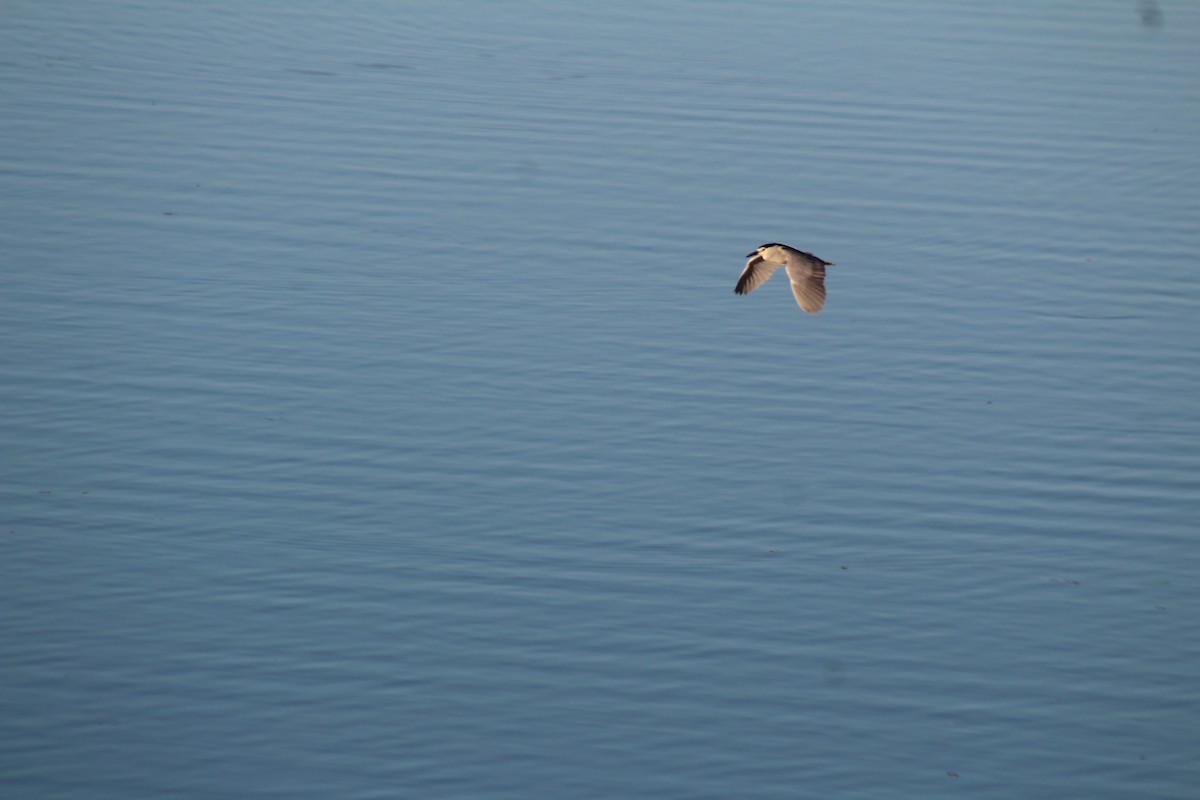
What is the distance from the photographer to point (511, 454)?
14508mm

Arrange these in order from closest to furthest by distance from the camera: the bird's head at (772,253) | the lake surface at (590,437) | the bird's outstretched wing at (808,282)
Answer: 1. the lake surface at (590,437)
2. the bird's head at (772,253)
3. the bird's outstretched wing at (808,282)

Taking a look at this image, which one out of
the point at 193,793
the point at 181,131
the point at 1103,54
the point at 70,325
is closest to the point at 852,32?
the point at 1103,54

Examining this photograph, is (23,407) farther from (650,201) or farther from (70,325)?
(650,201)

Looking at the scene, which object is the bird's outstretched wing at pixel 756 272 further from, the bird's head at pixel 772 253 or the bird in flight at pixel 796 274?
the bird's head at pixel 772 253

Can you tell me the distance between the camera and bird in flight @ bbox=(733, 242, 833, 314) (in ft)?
45.6

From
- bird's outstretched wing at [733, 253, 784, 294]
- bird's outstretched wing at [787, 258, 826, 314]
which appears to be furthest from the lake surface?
bird's outstretched wing at [733, 253, 784, 294]

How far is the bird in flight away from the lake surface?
1.43 m

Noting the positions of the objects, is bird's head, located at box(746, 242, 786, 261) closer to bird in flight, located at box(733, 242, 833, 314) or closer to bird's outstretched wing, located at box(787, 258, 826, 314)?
bird in flight, located at box(733, 242, 833, 314)

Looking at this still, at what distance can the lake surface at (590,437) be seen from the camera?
11.3m

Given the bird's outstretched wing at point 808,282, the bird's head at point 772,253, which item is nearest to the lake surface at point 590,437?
the bird's outstretched wing at point 808,282

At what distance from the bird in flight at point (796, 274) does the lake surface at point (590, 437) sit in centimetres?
143

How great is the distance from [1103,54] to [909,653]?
18219 millimetres

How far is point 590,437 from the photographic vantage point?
14844mm

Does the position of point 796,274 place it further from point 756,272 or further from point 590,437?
point 590,437
